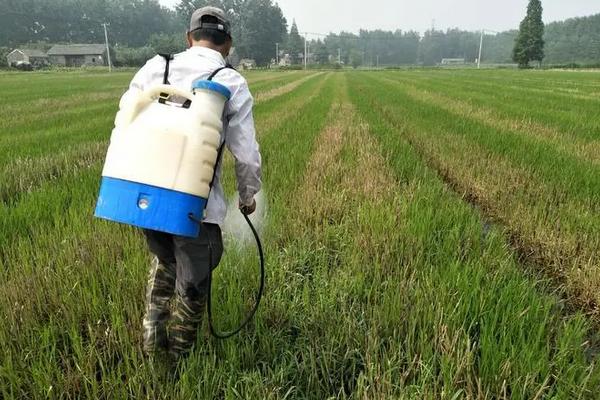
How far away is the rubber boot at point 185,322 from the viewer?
1905mm

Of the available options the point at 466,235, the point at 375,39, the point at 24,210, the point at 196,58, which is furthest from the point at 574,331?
the point at 375,39

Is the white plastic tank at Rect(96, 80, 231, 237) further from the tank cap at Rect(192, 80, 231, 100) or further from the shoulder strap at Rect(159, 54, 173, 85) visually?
the shoulder strap at Rect(159, 54, 173, 85)

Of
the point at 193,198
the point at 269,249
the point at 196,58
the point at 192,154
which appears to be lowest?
the point at 269,249

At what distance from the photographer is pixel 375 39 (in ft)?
534

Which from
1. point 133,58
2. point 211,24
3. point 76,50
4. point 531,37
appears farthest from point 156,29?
point 211,24

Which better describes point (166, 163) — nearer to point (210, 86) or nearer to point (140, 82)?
point (210, 86)

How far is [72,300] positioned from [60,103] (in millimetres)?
13391

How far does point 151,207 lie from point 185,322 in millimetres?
649

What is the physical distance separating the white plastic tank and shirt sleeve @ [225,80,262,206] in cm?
16

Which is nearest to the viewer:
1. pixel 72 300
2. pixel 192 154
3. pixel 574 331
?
pixel 192 154

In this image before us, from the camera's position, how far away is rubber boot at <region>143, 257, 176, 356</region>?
1.94 metres

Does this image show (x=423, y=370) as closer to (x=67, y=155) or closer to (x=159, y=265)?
(x=159, y=265)

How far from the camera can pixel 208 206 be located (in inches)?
72.1

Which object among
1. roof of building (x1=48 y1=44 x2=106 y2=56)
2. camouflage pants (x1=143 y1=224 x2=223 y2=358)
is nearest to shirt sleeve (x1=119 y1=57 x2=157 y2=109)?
camouflage pants (x1=143 y1=224 x2=223 y2=358)
